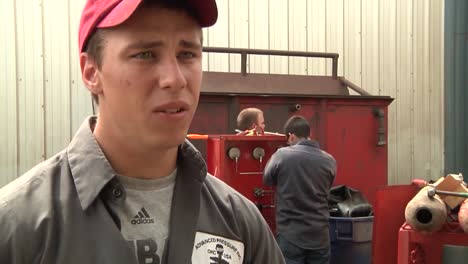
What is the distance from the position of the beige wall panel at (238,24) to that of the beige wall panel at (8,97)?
257 centimetres

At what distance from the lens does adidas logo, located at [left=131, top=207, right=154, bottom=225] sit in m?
1.13

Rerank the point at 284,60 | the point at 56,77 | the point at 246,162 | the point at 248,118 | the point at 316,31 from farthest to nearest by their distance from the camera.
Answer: the point at 316,31 → the point at 284,60 → the point at 56,77 → the point at 248,118 → the point at 246,162

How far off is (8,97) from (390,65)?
501 cm

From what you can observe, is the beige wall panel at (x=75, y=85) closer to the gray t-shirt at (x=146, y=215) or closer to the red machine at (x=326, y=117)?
the red machine at (x=326, y=117)

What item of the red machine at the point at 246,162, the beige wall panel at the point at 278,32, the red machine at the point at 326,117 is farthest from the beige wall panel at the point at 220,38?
→ the red machine at the point at 246,162

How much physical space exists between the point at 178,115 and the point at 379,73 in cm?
711

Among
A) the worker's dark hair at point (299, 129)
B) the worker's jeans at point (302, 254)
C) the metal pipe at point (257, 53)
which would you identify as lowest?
the worker's jeans at point (302, 254)

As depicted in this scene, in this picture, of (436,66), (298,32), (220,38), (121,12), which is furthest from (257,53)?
(121,12)

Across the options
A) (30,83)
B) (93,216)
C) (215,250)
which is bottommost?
(215,250)

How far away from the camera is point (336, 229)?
493 centimetres

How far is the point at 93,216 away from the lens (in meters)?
1.06

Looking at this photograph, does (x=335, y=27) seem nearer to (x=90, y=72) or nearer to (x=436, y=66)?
(x=436, y=66)

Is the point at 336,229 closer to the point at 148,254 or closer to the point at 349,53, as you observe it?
the point at 349,53

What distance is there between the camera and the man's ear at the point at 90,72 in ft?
3.78
